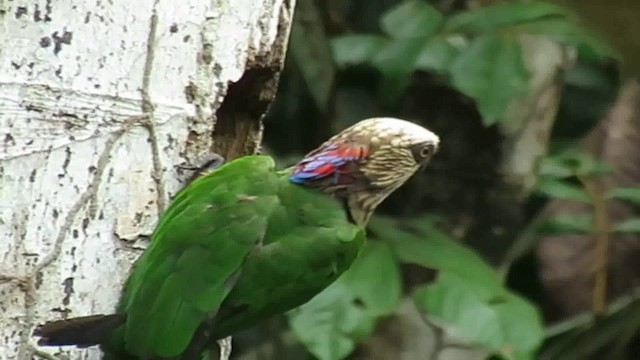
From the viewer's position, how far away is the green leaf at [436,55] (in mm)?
2385

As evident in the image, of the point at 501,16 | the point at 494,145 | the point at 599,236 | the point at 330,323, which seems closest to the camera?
the point at 330,323

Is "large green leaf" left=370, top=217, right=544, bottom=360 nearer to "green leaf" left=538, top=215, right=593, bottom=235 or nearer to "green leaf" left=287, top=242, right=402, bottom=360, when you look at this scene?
"green leaf" left=287, top=242, right=402, bottom=360

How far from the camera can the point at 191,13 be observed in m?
1.52

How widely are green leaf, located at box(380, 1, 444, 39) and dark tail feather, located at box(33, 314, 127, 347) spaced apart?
1146 millimetres

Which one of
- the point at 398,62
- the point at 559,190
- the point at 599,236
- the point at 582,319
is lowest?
the point at 582,319

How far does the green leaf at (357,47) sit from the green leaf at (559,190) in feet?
1.16

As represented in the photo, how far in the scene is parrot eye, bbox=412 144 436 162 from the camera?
1440 mm

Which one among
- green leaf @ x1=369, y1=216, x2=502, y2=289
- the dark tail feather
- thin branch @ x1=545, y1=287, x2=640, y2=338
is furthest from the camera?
thin branch @ x1=545, y1=287, x2=640, y2=338

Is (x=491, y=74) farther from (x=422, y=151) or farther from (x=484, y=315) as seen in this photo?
(x=422, y=151)

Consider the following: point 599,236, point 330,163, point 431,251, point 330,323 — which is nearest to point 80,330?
point 330,163

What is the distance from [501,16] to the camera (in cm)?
241

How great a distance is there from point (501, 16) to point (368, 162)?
1030mm

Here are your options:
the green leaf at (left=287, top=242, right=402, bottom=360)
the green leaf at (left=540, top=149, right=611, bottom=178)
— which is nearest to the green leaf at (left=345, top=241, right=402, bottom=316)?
the green leaf at (left=287, top=242, right=402, bottom=360)

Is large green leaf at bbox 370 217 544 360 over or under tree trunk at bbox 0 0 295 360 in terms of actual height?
under
